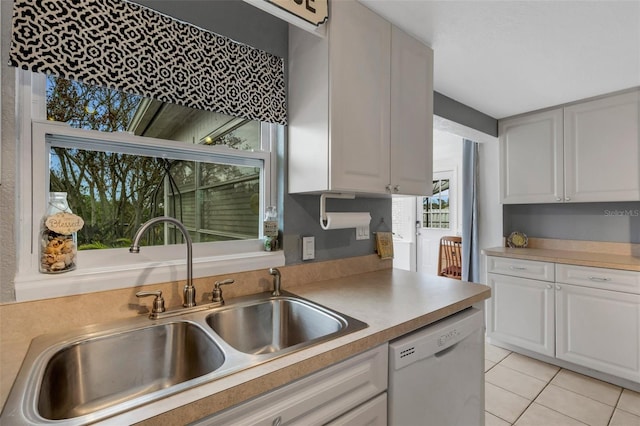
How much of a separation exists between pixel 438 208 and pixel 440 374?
3729 millimetres

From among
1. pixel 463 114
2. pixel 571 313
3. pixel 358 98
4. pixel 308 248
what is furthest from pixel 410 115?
pixel 571 313

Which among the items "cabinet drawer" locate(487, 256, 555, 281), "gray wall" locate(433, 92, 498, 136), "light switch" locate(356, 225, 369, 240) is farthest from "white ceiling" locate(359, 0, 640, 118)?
"cabinet drawer" locate(487, 256, 555, 281)

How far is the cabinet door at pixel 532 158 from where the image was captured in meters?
2.66

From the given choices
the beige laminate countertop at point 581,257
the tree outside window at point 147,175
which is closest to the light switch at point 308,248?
the tree outside window at point 147,175

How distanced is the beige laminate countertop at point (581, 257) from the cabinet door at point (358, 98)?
5.95 feet

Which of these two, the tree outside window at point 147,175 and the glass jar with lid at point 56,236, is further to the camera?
the tree outside window at point 147,175

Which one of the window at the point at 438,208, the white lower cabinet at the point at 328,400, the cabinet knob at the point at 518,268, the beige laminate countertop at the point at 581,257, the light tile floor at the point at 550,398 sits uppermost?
the window at the point at 438,208

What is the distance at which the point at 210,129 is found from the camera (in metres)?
1.49

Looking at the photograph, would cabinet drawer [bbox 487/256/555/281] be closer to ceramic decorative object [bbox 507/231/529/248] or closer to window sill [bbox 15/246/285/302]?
ceramic decorative object [bbox 507/231/529/248]

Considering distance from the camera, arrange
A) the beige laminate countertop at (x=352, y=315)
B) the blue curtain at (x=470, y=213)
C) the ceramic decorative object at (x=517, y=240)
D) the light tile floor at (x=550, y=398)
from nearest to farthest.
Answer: the beige laminate countertop at (x=352, y=315) < the light tile floor at (x=550, y=398) < the ceramic decorative object at (x=517, y=240) < the blue curtain at (x=470, y=213)

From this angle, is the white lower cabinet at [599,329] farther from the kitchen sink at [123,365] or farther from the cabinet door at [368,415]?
the kitchen sink at [123,365]

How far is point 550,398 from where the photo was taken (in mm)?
2104

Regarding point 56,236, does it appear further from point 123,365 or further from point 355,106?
point 355,106

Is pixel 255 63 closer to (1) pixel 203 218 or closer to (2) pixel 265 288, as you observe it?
(1) pixel 203 218
